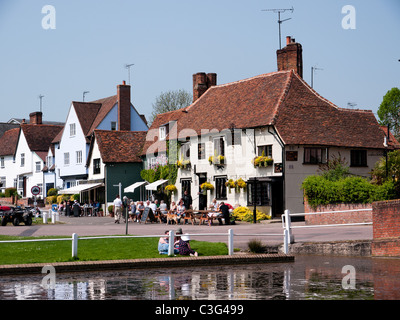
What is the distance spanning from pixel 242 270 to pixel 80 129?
5024 centimetres

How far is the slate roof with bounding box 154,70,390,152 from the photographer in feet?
135

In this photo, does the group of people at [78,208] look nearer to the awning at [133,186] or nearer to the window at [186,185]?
the awning at [133,186]

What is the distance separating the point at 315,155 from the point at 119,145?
22118mm

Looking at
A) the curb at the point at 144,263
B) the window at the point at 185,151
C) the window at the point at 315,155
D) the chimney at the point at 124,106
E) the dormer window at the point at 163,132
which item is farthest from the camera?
the chimney at the point at 124,106

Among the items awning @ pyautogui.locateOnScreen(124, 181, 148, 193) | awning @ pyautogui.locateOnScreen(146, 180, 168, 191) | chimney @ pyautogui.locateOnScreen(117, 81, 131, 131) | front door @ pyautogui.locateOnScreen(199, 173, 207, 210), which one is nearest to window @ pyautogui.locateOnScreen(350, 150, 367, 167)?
front door @ pyautogui.locateOnScreen(199, 173, 207, 210)

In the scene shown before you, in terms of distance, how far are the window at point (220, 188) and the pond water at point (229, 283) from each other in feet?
82.7

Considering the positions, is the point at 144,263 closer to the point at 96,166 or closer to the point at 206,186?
the point at 206,186

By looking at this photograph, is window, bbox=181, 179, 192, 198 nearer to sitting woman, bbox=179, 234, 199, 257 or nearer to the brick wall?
sitting woman, bbox=179, 234, 199, 257

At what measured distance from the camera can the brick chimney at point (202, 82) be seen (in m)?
53.8

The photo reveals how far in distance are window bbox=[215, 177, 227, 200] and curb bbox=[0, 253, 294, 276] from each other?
79.4 feet

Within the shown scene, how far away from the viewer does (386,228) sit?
812 inches

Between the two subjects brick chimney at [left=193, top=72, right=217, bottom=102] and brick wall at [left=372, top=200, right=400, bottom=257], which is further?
brick chimney at [left=193, top=72, right=217, bottom=102]

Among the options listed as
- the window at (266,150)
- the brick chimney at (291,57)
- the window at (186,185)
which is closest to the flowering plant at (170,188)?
the window at (186,185)

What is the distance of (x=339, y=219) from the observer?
109ft
